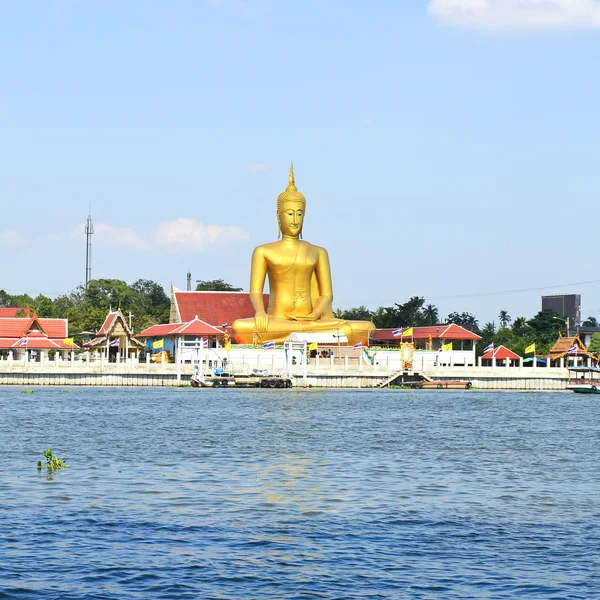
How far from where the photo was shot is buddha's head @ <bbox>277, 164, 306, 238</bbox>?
80.2 m

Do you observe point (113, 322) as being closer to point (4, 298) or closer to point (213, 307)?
point (213, 307)

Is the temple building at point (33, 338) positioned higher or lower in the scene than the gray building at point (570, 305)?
lower

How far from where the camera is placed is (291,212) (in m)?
80.2

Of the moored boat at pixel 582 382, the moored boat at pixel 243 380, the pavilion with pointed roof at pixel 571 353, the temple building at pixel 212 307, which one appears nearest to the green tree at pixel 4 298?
the temple building at pixel 212 307

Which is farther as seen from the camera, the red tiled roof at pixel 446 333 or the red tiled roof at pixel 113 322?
the red tiled roof at pixel 446 333

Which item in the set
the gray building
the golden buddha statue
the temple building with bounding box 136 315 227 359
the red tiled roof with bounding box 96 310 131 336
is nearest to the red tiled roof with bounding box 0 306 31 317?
the red tiled roof with bounding box 96 310 131 336

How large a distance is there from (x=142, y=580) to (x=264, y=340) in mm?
64382

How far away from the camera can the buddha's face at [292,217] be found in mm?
80188

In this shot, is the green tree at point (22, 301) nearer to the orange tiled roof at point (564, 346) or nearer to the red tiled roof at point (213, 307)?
the red tiled roof at point (213, 307)

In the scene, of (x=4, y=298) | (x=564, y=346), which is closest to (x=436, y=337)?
(x=564, y=346)

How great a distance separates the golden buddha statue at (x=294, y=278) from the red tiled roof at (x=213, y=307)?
11.9 meters

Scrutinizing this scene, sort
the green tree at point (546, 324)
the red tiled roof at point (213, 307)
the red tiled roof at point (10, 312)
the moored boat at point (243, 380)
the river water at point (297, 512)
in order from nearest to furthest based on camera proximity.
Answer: the river water at point (297, 512), the moored boat at point (243, 380), the red tiled roof at point (213, 307), the red tiled roof at point (10, 312), the green tree at point (546, 324)

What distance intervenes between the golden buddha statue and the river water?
4022 cm

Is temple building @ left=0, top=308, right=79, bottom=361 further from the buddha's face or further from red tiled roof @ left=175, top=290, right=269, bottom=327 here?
the buddha's face
